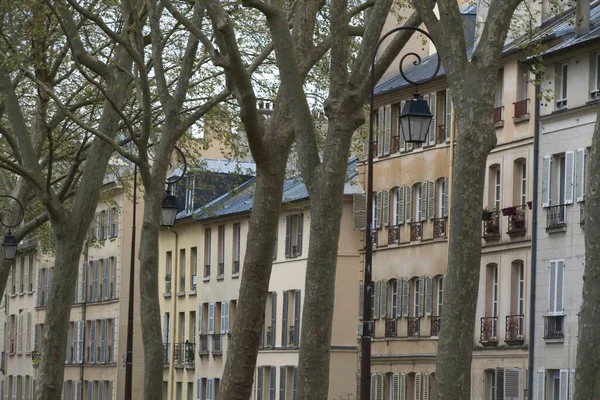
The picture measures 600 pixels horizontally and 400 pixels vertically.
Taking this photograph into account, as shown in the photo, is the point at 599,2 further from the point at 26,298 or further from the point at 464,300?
the point at 26,298

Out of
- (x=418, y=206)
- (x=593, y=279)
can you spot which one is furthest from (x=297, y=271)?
(x=593, y=279)

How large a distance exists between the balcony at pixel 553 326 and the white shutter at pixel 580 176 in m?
3.42

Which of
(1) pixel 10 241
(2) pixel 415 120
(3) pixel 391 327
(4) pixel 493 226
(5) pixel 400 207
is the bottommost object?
(3) pixel 391 327

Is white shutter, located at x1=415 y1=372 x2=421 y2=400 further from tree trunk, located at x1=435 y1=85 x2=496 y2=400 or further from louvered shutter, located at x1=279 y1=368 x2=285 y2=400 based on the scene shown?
tree trunk, located at x1=435 y1=85 x2=496 y2=400

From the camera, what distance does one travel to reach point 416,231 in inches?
2361

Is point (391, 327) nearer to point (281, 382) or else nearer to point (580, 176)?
point (281, 382)

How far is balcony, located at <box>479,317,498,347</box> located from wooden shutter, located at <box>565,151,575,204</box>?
5.13 metres

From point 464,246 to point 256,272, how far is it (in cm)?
441

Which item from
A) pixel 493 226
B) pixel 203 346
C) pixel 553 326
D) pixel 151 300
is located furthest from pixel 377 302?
pixel 151 300

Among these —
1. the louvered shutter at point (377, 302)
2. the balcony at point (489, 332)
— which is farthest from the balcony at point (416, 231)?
the balcony at point (489, 332)

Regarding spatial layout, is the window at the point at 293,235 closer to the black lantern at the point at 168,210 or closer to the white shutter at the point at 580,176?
the white shutter at the point at 580,176

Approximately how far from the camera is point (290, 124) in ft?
73.0

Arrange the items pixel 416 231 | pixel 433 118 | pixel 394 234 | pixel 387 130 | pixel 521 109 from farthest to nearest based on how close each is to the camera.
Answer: pixel 387 130 < pixel 394 234 < pixel 416 231 < pixel 433 118 < pixel 521 109

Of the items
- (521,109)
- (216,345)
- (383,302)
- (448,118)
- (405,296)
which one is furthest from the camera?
(216,345)
